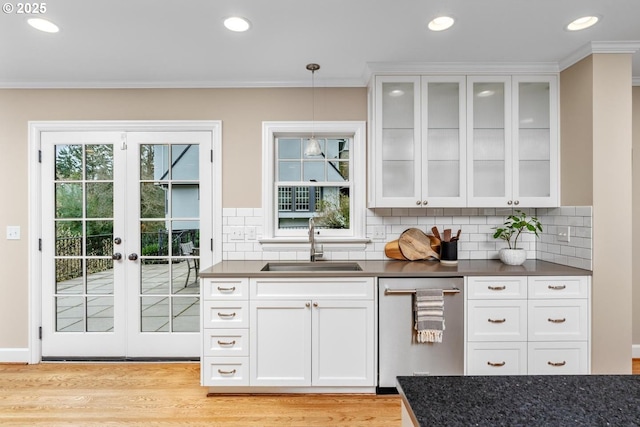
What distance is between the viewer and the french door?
9.89 feet

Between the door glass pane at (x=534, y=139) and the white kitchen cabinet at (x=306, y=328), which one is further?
the door glass pane at (x=534, y=139)

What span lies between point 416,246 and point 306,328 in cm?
116

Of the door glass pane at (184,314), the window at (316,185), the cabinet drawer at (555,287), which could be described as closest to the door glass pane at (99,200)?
the door glass pane at (184,314)

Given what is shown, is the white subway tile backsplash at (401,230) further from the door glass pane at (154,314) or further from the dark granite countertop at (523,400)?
the dark granite countertop at (523,400)

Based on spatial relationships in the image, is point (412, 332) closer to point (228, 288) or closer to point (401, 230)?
point (401, 230)

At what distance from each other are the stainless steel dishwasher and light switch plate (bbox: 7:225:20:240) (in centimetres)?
310

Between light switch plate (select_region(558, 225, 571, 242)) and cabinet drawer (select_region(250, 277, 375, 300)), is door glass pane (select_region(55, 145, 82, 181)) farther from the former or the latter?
light switch plate (select_region(558, 225, 571, 242))

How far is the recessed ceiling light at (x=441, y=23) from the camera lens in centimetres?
207

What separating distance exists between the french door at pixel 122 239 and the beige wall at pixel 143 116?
0.55ft

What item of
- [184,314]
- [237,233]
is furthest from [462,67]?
[184,314]

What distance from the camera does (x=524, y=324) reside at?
2422 mm

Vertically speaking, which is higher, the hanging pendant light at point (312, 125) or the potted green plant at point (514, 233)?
the hanging pendant light at point (312, 125)

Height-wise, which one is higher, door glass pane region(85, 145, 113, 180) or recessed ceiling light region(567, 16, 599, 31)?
recessed ceiling light region(567, 16, 599, 31)

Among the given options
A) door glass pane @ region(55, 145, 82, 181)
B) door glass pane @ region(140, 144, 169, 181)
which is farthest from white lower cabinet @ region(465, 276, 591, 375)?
door glass pane @ region(55, 145, 82, 181)
